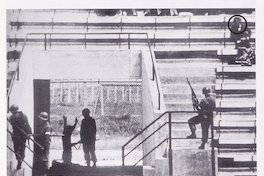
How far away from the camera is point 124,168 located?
7770 mm

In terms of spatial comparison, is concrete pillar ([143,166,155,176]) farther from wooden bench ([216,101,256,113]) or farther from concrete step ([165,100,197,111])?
wooden bench ([216,101,256,113])

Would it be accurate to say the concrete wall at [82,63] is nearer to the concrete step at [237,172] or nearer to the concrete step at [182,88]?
the concrete step at [182,88]

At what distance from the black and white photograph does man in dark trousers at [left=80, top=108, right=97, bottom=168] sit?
0.02 meters

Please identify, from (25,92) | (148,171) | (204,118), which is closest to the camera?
(148,171)

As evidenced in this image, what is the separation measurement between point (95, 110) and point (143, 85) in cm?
96

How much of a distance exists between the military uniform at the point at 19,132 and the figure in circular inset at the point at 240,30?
3.47 meters

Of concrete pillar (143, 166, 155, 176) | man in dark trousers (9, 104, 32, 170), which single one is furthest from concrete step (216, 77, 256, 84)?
man in dark trousers (9, 104, 32, 170)

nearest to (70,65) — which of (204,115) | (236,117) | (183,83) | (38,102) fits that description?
(38,102)

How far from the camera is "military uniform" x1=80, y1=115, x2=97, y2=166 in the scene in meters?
7.74

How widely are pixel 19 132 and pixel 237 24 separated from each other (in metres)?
3.69

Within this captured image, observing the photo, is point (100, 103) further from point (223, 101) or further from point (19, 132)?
point (223, 101)

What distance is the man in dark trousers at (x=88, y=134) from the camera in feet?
25.4

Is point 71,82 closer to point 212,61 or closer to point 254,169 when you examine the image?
point 212,61

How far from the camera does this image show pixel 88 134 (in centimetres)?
778
